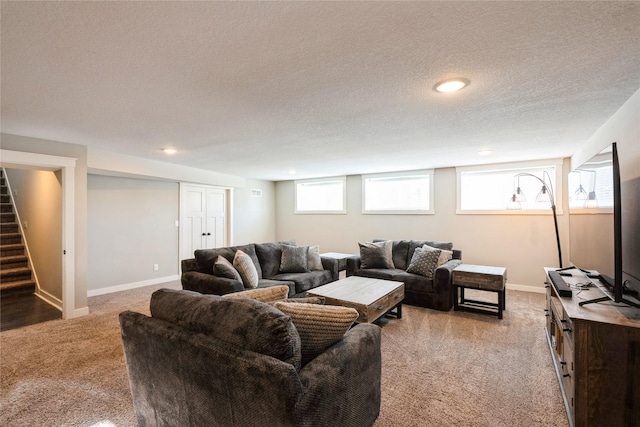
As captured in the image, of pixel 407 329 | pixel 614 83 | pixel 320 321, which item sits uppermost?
pixel 614 83

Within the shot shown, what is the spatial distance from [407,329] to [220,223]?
15.8 ft

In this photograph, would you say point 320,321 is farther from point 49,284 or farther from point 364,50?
point 49,284

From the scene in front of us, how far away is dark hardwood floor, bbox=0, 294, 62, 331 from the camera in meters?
3.54

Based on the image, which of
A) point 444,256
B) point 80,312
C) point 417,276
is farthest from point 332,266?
point 80,312

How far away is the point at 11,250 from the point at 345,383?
22.9 feet

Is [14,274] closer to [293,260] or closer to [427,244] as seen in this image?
[293,260]

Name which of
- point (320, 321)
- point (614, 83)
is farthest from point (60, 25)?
point (614, 83)

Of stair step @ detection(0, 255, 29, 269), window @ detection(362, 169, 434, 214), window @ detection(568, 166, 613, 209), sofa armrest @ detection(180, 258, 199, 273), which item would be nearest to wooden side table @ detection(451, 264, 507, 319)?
window @ detection(568, 166, 613, 209)

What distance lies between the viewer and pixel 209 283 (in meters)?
3.36

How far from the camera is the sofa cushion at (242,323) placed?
3.91 feet

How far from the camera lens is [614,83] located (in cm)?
204

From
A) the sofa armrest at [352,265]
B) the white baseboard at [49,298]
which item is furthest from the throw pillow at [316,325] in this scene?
the white baseboard at [49,298]

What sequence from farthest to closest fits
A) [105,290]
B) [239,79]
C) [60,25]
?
[105,290], [239,79], [60,25]

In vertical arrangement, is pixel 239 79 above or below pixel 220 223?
above
